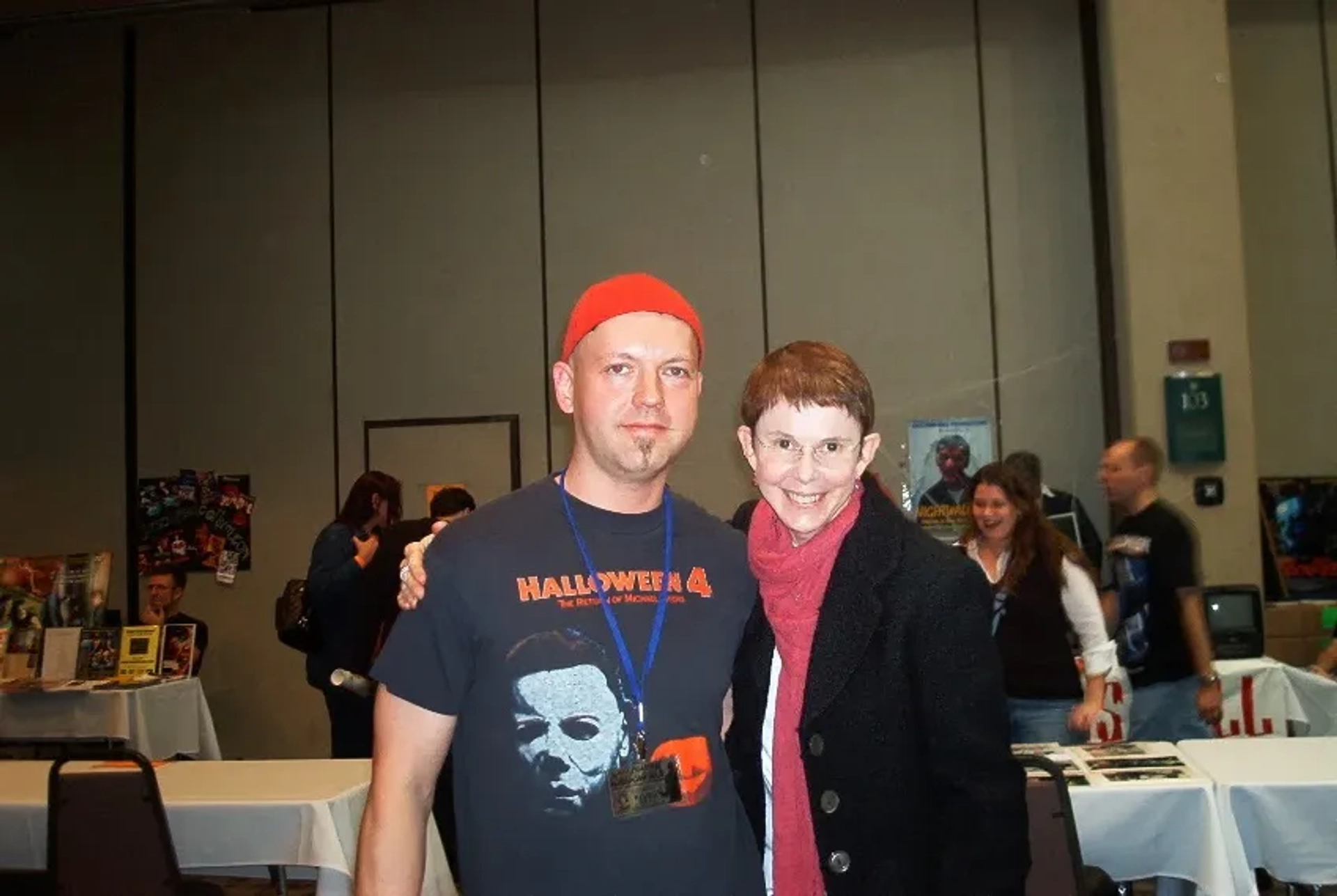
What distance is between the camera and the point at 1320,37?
6.80 m

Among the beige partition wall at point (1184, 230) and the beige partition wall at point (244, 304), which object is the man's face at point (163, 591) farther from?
the beige partition wall at point (1184, 230)

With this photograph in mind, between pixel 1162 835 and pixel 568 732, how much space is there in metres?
2.09

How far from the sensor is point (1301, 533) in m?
6.37

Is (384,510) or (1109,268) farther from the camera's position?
(1109,268)

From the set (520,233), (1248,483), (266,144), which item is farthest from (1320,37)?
(266,144)

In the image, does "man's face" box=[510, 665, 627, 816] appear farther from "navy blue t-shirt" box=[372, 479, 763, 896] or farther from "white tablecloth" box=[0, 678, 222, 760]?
"white tablecloth" box=[0, 678, 222, 760]

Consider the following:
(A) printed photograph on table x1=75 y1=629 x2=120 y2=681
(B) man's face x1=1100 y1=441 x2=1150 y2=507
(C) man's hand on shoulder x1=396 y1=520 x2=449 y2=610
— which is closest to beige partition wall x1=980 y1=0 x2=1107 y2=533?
(B) man's face x1=1100 y1=441 x2=1150 y2=507

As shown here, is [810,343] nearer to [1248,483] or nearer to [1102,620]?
[1102,620]

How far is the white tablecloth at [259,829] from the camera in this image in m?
3.06

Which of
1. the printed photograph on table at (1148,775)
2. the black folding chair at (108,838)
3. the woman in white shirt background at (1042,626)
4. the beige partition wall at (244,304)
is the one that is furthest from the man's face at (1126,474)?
the beige partition wall at (244,304)

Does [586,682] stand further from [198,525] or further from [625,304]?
[198,525]

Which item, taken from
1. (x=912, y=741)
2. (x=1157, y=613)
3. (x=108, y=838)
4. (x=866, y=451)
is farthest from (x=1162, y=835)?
(x=108, y=838)

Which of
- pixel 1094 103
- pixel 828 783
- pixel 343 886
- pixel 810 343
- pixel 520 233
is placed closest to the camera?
pixel 828 783

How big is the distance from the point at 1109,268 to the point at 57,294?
22.5 ft
